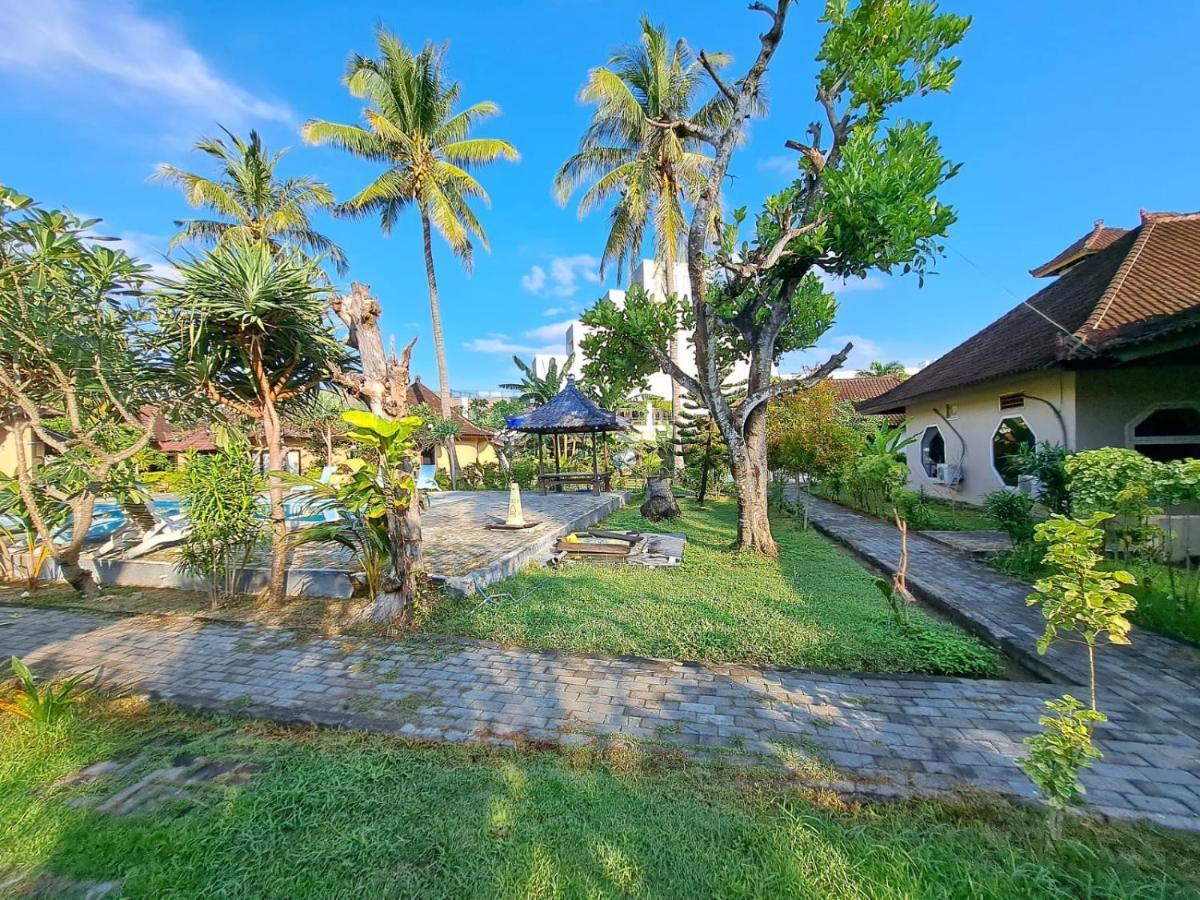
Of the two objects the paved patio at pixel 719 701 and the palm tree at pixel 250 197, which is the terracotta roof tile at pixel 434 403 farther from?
the paved patio at pixel 719 701

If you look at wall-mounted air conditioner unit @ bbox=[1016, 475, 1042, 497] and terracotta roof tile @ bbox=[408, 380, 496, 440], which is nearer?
wall-mounted air conditioner unit @ bbox=[1016, 475, 1042, 497]

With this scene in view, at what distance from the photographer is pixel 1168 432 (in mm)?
7895

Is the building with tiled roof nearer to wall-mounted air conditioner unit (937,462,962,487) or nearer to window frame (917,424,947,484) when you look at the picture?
wall-mounted air conditioner unit (937,462,962,487)

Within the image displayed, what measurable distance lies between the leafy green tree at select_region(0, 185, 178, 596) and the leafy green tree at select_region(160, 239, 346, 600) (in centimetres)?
66

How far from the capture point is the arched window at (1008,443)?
32.3 ft

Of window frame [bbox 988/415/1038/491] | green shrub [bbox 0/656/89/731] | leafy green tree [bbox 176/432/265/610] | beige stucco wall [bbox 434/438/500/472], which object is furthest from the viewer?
beige stucco wall [bbox 434/438/500/472]

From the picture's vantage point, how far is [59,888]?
206 centimetres

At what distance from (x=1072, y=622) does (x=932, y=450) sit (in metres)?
14.0

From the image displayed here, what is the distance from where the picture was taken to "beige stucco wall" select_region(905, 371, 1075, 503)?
8.69 m

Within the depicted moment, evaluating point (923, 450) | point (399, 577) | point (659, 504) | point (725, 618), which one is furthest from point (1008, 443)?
point (399, 577)

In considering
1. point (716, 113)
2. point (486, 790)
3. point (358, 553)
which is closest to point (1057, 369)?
point (486, 790)


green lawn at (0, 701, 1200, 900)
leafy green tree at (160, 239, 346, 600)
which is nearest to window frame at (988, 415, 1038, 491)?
green lawn at (0, 701, 1200, 900)

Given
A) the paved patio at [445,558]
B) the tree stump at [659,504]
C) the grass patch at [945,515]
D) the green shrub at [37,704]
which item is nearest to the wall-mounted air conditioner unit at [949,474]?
the grass patch at [945,515]

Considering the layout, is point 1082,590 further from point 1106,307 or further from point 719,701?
point 1106,307
